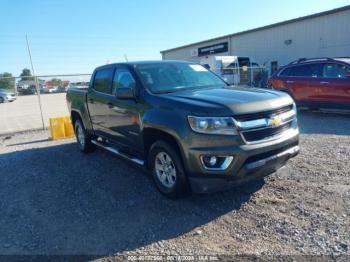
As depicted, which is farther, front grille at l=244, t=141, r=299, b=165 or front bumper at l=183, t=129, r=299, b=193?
front grille at l=244, t=141, r=299, b=165

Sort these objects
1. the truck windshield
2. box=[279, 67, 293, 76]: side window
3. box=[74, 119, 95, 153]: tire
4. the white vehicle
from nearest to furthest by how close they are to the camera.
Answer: the truck windshield, box=[74, 119, 95, 153]: tire, box=[279, 67, 293, 76]: side window, the white vehicle

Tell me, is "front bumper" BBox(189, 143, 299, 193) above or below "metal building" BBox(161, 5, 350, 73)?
below

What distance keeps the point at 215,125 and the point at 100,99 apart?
9.89 feet

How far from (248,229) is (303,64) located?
860 cm

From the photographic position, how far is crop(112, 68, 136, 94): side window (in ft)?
15.7

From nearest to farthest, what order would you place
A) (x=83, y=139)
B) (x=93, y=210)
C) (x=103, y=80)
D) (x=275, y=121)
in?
(x=275, y=121), (x=93, y=210), (x=103, y=80), (x=83, y=139)

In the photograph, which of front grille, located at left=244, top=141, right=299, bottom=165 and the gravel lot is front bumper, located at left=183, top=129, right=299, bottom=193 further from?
the gravel lot

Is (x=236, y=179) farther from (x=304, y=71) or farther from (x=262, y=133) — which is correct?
(x=304, y=71)

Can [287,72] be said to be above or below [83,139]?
above

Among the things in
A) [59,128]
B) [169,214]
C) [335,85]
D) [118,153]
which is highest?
[335,85]

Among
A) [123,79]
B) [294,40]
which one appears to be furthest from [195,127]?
[294,40]

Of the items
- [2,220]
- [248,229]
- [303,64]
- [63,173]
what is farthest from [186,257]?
[303,64]

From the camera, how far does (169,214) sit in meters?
3.85

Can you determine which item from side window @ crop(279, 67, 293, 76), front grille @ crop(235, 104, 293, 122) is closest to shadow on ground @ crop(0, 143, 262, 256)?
front grille @ crop(235, 104, 293, 122)
